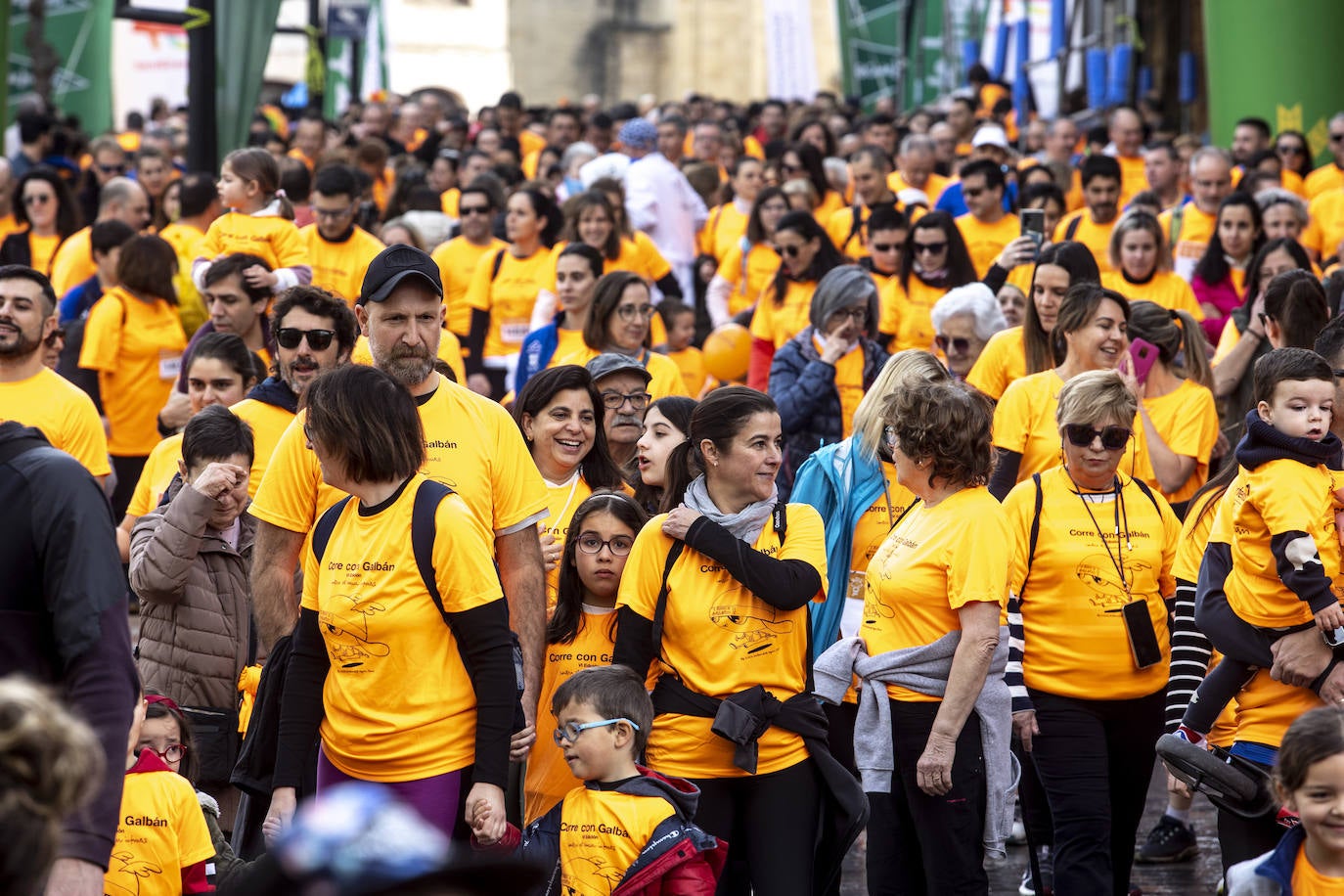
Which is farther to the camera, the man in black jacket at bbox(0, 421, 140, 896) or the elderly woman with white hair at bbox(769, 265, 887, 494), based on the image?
the elderly woman with white hair at bbox(769, 265, 887, 494)

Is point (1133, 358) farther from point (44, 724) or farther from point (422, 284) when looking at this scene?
point (44, 724)

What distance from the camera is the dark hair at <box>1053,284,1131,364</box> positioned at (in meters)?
6.67

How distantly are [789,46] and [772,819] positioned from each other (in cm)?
2133

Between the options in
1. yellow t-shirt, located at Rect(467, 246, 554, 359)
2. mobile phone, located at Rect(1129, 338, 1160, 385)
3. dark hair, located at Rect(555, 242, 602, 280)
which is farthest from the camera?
yellow t-shirt, located at Rect(467, 246, 554, 359)

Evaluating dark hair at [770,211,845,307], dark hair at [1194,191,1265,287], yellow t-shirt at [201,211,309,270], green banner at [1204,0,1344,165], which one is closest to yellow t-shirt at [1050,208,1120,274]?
dark hair at [1194,191,1265,287]

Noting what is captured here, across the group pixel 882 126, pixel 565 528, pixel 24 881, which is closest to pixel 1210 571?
pixel 565 528

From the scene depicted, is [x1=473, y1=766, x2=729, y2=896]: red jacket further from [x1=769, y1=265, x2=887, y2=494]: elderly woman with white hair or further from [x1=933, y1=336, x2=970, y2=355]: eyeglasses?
[x1=933, y1=336, x2=970, y2=355]: eyeglasses

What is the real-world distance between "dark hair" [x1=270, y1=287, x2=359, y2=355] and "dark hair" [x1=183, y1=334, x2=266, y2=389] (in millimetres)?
1066

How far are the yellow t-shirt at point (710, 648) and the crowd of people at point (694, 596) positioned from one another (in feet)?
0.03

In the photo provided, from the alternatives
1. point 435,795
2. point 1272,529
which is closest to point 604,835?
point 435,795

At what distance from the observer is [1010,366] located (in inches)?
293

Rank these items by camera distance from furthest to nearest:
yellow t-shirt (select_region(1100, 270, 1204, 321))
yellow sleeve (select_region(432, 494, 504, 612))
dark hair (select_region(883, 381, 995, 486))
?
yellow t-shirt (select_region(1100, 270, 1204, 321)), dark hair (select_region(883, 381, 995, 486)), yellow sleeve (select_region(432, 494, 504, 612))

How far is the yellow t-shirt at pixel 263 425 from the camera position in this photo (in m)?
6.22

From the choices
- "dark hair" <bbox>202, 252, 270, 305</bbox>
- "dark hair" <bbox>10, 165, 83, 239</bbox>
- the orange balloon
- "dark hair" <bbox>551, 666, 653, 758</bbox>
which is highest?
"dark hair" <bbox>10, 165, 83, 239</bbox>
